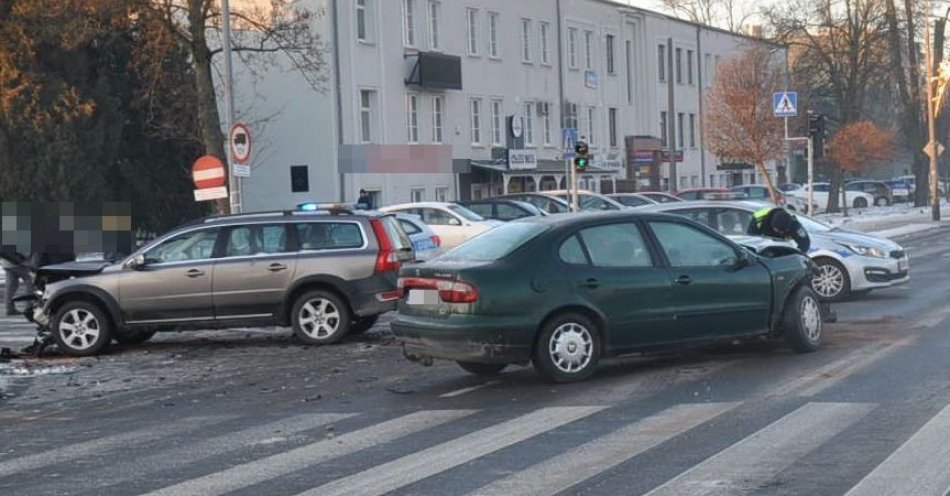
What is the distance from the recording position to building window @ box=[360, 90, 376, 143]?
129 ft

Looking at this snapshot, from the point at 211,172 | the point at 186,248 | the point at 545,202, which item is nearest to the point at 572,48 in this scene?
the point at 545,202

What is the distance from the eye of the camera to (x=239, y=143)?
2011 centimetres

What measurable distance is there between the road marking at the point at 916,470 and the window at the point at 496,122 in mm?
38446

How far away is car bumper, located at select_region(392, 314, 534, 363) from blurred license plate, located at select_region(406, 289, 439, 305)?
0.56 feet

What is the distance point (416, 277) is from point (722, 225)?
25.5ft

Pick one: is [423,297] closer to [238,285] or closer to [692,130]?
[238,285]

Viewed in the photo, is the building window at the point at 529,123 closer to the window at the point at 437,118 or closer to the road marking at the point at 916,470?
the window at the point at 437,118

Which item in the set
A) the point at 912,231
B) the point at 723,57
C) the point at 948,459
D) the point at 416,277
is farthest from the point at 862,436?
the point at 723,57

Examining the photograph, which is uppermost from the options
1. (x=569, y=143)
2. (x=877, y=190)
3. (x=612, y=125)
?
(x=612, y=125)

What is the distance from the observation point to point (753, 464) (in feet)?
23.9

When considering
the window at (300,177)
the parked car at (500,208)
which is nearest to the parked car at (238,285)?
the parked car at (500,208)

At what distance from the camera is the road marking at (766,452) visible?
6773 mm

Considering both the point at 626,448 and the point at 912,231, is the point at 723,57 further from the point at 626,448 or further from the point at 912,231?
the point at 626,448

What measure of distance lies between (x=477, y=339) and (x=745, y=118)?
3237 centimetres
